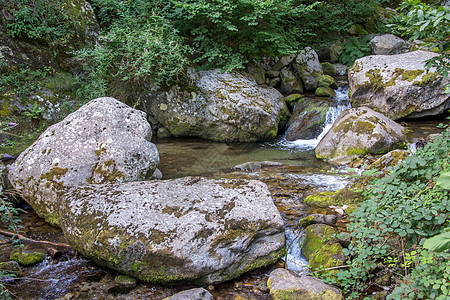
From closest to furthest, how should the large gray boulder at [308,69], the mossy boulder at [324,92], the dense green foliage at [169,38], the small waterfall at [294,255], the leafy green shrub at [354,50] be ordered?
1. the small waterfall at [294,255]
2. the dense green foliage at [169,38]
3. the mossy boulder at [324,92]
4. the large gray boulder at [308,69]
5. the leafy green shrub at [354,50]

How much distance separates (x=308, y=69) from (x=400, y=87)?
3.54 meters

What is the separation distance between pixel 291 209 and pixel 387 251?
175 centimetres

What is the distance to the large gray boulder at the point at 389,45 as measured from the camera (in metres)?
12.0

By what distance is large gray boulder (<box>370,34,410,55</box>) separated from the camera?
39.4 feet

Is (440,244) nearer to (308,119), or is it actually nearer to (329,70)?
(308,119)

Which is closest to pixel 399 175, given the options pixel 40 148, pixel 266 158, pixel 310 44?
pixel 266 158

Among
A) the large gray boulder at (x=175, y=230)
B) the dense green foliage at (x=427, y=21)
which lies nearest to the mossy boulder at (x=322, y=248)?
the large gray boulder at (x=175, y=230)

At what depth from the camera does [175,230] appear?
333 cm

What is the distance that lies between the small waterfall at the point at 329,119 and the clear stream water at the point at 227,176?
26 mm

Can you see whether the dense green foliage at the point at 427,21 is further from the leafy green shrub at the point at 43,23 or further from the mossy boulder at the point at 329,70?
the mossy boulder at the point at 329,70

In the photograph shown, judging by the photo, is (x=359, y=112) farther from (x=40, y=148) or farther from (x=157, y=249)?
(x=40, y=148)

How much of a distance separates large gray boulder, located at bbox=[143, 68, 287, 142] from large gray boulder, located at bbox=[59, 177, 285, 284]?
4440mm

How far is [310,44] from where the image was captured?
13.0 m

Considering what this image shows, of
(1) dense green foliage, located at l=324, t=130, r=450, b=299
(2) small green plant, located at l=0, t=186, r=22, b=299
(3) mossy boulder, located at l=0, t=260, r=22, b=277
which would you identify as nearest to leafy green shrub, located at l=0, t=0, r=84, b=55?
(3) mossy boulder, located at l=0, t=260, r=22, b=277
